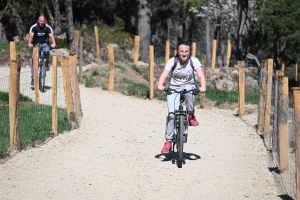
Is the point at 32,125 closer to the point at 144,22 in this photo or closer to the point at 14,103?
the point at 14,103

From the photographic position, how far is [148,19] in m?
32.6

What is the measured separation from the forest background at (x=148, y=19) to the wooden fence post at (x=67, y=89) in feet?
58.2

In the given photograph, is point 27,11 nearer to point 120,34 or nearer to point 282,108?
point 120,34

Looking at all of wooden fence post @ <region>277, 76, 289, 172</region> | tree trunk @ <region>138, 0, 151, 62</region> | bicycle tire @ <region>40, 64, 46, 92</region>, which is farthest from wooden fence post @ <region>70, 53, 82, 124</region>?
tree trunk @ <region>138, 0, 151, 62</region>

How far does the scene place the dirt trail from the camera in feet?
29.1

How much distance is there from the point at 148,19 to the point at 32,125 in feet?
66.2

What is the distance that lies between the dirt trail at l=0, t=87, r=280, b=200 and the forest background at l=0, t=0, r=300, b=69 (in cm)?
1770

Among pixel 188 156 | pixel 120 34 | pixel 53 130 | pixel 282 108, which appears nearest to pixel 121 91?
pixel 53 130

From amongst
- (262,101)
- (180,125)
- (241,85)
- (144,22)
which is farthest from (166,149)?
(144,22)

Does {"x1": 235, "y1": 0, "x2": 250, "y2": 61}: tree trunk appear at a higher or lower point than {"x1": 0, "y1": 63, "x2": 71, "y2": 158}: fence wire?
higher

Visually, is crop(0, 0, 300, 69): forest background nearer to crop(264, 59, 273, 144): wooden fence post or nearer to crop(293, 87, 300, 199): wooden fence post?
crop(264, 59, 273, 144): wooden fence post

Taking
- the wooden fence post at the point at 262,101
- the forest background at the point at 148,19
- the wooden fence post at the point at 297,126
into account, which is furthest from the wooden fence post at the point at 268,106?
the forest background at the point at 148,19

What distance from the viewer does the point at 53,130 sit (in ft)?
41.4

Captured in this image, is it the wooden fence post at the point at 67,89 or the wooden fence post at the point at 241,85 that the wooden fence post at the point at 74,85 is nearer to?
the wooden fence post at the point at 67,89
